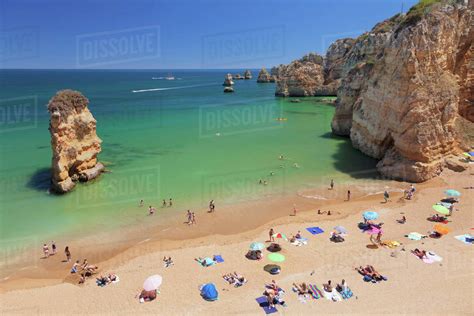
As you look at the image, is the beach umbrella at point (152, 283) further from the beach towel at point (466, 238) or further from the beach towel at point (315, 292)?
the beach towel at point (466, 238)

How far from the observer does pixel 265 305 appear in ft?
48.1

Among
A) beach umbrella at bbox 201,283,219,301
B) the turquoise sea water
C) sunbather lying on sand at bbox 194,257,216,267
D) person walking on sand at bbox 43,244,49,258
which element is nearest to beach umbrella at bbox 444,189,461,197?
the turquoise sea water

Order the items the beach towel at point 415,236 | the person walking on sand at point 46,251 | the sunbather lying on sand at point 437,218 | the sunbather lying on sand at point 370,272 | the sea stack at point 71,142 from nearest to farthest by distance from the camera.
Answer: the sunbather lying on sand at point 370,272 < the person walking on sand at point 46,251 < the beach towel at point 415,236 < the sunbather lying on sand at point 437,218 < the sea stack at point 71,142

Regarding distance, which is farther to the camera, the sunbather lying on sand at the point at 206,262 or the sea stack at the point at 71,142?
the sea stack at the point at 71,142

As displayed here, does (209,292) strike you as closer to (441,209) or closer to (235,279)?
(235,279)

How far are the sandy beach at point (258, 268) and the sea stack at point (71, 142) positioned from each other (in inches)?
352

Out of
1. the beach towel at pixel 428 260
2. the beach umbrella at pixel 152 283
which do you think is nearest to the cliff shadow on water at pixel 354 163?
the beach towel at pixel 428 260

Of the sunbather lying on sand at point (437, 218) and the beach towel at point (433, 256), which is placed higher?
the sunbather lying on sand at point (437, 218)

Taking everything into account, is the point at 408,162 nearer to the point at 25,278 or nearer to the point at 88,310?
the point at 88,310

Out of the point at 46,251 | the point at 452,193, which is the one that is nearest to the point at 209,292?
the point at 46,251

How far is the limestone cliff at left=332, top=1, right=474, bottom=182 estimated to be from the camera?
2758 cm

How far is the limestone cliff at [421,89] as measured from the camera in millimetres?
27578

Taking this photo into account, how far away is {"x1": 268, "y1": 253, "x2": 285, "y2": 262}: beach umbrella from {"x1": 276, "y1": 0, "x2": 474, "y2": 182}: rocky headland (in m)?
15.7

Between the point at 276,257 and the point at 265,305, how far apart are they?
3867 mm
